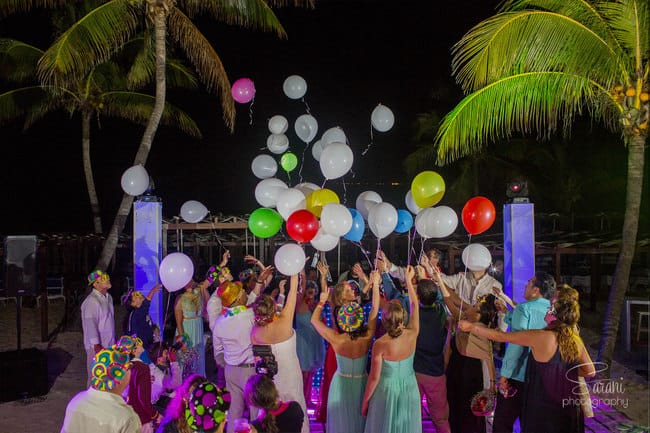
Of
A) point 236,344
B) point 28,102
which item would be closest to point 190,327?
point 236,344

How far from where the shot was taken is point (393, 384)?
4.31 m

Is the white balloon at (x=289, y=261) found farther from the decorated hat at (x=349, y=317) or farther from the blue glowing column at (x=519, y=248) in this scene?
the blue glowing column at (x=519, y=248)

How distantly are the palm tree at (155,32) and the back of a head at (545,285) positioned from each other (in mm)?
6617

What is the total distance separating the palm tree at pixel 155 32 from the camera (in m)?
8.77

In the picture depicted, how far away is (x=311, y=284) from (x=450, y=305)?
246 centimetres

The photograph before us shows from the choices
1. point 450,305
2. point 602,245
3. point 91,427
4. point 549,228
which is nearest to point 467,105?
point 450,305

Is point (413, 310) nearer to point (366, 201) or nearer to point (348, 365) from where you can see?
point (348, 365)

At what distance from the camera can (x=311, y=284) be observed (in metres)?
7.22

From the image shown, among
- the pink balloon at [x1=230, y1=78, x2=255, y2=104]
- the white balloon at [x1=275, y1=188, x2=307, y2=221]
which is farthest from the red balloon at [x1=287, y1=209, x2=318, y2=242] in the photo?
the pink balloon at [x1=230, y1=78, x2=255, y2=104]

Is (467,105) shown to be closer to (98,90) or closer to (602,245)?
(602,245)

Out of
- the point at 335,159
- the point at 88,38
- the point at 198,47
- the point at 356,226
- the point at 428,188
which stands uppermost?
the point at 198,47

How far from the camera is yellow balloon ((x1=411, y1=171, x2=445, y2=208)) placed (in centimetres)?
609

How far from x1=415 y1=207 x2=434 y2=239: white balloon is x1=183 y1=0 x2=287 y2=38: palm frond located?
224 inches

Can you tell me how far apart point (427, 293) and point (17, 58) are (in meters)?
14.2
